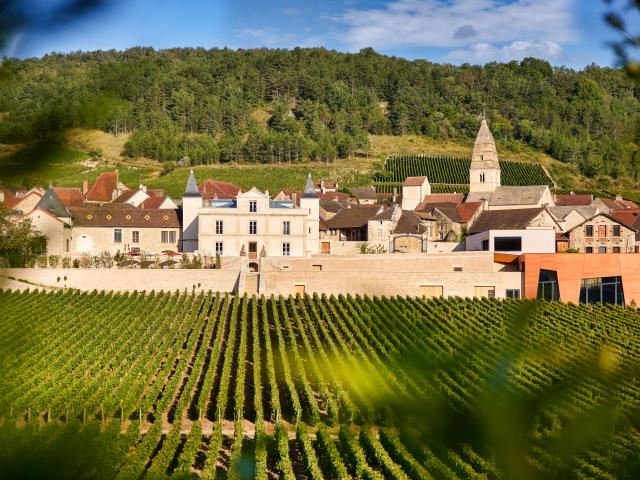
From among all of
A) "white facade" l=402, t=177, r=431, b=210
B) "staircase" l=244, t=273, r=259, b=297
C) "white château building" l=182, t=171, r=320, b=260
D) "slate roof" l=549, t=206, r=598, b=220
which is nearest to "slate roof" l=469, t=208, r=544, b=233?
"slate roof" l=549, t=206, r=598, b=220

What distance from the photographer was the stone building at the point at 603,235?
4497cm

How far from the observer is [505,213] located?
4756 cm

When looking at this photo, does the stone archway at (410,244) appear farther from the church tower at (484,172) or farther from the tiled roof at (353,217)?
the church tower at (484,172)

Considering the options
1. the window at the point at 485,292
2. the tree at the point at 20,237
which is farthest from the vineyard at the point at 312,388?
the window at the point at 485,292

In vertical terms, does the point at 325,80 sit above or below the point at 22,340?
above

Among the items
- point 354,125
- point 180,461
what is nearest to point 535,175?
point 354,125

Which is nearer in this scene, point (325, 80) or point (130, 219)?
point (130, 219)

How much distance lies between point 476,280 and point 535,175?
52500 millimetres

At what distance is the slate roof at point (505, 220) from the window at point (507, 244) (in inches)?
33.6

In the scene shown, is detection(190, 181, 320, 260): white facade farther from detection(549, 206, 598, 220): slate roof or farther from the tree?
the tree

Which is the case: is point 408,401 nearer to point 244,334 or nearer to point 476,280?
point 244,334

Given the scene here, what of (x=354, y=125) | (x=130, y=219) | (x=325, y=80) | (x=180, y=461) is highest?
(x=325, y=80)

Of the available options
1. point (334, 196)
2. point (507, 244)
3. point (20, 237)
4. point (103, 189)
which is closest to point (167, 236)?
point (103, 189)

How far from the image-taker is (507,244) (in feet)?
139
